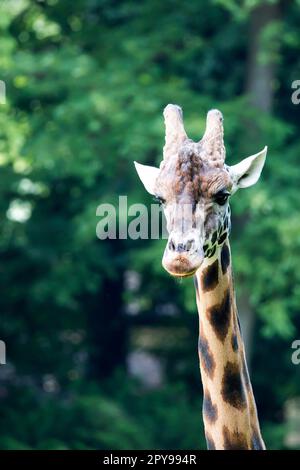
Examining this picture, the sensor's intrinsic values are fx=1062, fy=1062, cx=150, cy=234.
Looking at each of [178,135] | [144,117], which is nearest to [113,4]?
[144,117]

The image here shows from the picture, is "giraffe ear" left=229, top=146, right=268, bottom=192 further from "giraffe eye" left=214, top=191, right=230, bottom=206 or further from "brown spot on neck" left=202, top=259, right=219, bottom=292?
"brown spot on neck" left=202, top=259, right=219, bottom=292

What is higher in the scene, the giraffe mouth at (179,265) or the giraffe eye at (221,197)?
the giraffe eye at (221,197)

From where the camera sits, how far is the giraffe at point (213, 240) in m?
4.23

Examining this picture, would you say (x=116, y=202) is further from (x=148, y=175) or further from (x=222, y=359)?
(x=222, y=359)

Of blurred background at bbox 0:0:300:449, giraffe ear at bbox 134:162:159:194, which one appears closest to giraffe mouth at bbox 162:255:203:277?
giraffe ear at bbox 134:162:159:194

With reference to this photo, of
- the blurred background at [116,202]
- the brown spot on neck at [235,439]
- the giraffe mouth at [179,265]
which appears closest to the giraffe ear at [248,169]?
the giraffe mouth at [179,265]

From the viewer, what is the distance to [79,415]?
11.5 m

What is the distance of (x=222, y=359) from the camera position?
4.57 meters

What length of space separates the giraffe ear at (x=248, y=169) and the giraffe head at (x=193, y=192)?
4cm

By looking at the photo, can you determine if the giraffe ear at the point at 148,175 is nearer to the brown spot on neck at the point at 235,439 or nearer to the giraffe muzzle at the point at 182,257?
the giraffe muzzle at the point at 182,257

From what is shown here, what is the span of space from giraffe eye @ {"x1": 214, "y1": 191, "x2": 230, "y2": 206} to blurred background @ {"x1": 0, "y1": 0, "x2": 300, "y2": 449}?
572 cm

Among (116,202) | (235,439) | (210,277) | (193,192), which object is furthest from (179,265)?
(116,202)

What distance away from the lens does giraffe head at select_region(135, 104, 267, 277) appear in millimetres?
4023

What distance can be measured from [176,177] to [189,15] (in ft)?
26.4
